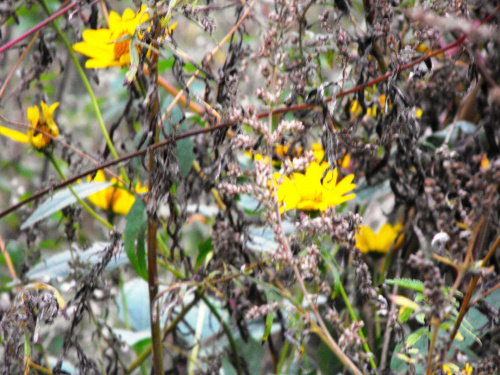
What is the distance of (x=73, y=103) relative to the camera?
248 cm

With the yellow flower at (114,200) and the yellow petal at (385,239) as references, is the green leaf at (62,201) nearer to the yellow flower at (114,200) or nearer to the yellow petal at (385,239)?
the yellow flower at (114,200)

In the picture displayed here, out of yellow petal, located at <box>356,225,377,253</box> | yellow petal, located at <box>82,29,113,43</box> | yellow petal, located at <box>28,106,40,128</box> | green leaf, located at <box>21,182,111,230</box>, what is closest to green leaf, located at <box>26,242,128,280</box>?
green leaf, located at <box>21,182,111,230</box>

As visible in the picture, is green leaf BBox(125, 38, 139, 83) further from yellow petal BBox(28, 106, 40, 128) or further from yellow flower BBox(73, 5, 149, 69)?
yellow petal BBox(28, 106, 40, 128)

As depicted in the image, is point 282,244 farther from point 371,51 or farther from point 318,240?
point 371,51

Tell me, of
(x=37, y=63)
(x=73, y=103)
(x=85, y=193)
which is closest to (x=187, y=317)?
(x=85, y=193)

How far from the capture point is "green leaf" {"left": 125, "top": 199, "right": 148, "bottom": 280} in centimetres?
65

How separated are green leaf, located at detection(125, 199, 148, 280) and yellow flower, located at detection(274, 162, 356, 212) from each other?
7.7 inches

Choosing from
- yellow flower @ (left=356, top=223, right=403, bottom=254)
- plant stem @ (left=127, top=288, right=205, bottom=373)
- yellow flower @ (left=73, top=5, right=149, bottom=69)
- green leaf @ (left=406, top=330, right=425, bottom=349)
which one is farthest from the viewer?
yellow flower @ (left=356, top=223, right=403, bottom=254)

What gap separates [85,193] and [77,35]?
0.25m

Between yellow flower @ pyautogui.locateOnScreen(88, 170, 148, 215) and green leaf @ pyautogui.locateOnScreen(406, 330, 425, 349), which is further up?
yellow flower @ pyautogui.locateOnScreen(88, 170, 148, 215)

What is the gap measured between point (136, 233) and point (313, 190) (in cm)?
23

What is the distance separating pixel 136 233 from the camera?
66 centimetres

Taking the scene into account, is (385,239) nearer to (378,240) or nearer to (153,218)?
(378,240)

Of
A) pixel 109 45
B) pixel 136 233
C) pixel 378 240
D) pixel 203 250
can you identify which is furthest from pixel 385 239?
pixel 109 45
